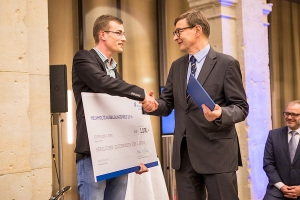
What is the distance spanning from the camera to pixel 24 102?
4.01 m

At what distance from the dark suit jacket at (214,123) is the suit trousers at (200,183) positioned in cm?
4

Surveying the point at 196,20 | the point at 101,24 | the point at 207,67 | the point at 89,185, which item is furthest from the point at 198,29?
the point at 89,185

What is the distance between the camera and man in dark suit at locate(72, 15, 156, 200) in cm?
324

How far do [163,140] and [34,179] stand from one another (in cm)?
377

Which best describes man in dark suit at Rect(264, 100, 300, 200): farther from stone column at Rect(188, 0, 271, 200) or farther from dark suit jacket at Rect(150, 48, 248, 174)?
dark suit jacket at Rect(150, 48, 248, 174)

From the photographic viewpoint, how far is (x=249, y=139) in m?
6.56

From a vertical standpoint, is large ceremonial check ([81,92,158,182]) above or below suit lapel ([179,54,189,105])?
below

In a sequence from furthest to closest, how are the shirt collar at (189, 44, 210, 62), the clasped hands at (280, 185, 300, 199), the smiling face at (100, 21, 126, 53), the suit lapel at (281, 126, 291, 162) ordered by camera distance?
the suit lapel at (281, 126, 291, 162), the clasped hands at (280, 185, 300, 199), the smiling face at (100, 21, 126, 53), the shirt collar at (189, 44, 210, 62)

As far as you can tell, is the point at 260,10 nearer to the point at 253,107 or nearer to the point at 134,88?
the point at 253,107

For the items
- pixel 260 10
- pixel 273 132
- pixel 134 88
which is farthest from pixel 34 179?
pixel 260 10

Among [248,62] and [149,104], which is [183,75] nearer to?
[149,104]

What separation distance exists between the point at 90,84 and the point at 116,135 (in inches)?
17.3

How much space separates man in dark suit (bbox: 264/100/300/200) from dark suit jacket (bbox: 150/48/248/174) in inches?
82.6

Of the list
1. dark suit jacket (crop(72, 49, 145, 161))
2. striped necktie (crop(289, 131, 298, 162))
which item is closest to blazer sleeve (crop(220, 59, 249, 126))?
dark suit jacket (crop(72, 49, 145, 161))
